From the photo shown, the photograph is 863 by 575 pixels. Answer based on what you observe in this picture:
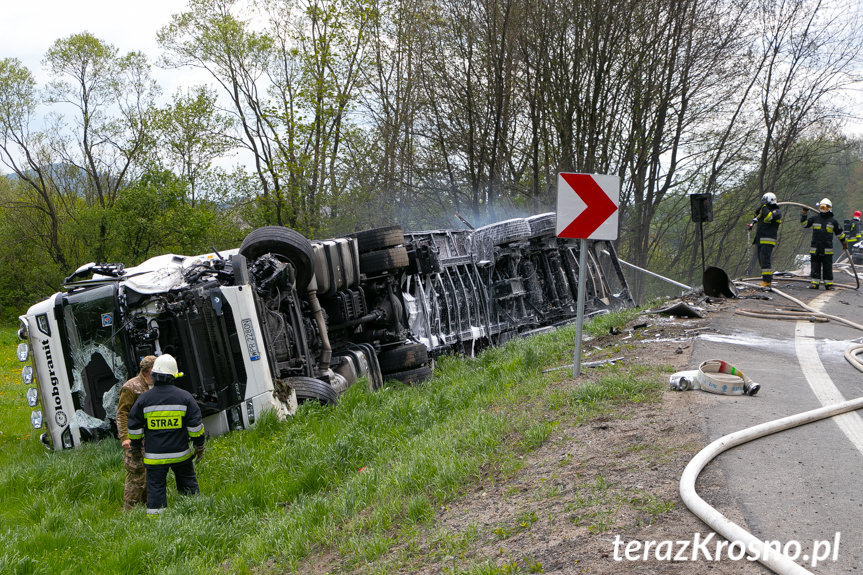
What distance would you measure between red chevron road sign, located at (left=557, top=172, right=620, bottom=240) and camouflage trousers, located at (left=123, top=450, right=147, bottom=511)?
4.35m

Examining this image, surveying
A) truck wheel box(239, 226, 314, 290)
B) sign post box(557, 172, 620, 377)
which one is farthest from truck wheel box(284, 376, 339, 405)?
sign post box(557, 172, 620, 377)

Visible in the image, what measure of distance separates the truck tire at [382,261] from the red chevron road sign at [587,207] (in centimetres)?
455

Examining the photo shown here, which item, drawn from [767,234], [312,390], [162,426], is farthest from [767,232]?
[162,426]

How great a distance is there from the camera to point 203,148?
29.8 m

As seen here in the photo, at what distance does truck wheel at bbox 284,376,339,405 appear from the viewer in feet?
28.6

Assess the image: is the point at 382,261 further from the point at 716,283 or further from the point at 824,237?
the point at 824,237

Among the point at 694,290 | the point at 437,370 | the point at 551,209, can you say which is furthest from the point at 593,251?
the point at 551,209

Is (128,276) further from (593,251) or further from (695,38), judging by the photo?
(695,38)

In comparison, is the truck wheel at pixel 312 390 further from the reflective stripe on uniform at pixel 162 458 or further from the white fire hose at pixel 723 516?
the white fire hose at pixel 723 516

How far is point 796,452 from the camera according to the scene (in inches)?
182

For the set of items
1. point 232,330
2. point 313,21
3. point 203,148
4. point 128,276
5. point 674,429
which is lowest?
point 674,429

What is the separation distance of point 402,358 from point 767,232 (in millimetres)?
8680

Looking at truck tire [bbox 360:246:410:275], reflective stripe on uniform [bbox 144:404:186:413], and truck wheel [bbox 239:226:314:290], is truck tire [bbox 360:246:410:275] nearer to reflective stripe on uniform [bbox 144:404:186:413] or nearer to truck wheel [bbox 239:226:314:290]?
truck wheel [bbox 239:226:314:290]

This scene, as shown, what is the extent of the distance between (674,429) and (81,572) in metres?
4.35
